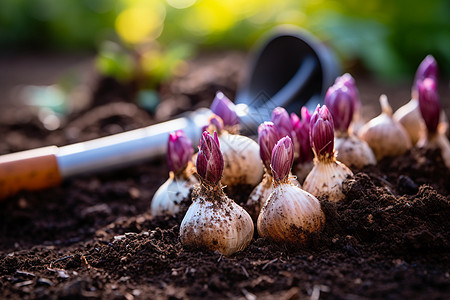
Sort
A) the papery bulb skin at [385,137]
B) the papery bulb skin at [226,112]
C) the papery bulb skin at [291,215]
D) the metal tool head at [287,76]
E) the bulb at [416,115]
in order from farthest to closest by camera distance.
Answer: the metal tool head at [287,76], the bulb at [416,115], the papery bulb skin at [385,137], the papery bulb skin at [226,112], the papery bulb skin at [291,215]

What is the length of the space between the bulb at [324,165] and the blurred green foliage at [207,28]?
95.2 inches

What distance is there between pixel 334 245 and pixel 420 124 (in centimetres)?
113

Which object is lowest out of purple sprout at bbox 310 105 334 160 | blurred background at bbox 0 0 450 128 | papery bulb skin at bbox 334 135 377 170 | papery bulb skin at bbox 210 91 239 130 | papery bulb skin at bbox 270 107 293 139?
papery bulb skin at bbox 334 135 377 170

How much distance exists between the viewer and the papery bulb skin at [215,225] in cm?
161

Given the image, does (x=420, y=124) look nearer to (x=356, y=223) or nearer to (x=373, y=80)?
(x=356, y=223)

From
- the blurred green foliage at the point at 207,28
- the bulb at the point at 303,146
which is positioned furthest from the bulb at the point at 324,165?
the blurred green foliage at the point at 207,28

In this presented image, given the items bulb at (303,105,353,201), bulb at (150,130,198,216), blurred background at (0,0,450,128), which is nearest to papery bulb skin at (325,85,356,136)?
bulb at (303,105,353,201)

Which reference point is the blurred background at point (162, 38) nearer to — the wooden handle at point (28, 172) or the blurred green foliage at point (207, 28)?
the blurred green foliage at point (207, 28)

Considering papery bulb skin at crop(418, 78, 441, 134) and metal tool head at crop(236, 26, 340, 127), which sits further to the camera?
metal tool head at crop(236, 26, 340, 127)

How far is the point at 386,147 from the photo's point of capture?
7.47 feet

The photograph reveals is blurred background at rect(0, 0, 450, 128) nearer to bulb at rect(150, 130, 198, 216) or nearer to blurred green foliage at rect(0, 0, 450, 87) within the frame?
blurred green foliage at rect(0, 0, 450, 87)

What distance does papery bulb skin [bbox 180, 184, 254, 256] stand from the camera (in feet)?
5.29

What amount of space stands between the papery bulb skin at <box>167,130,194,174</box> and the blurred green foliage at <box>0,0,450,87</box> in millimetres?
2103

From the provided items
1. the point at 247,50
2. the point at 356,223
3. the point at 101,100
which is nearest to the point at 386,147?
the point at 356,223
